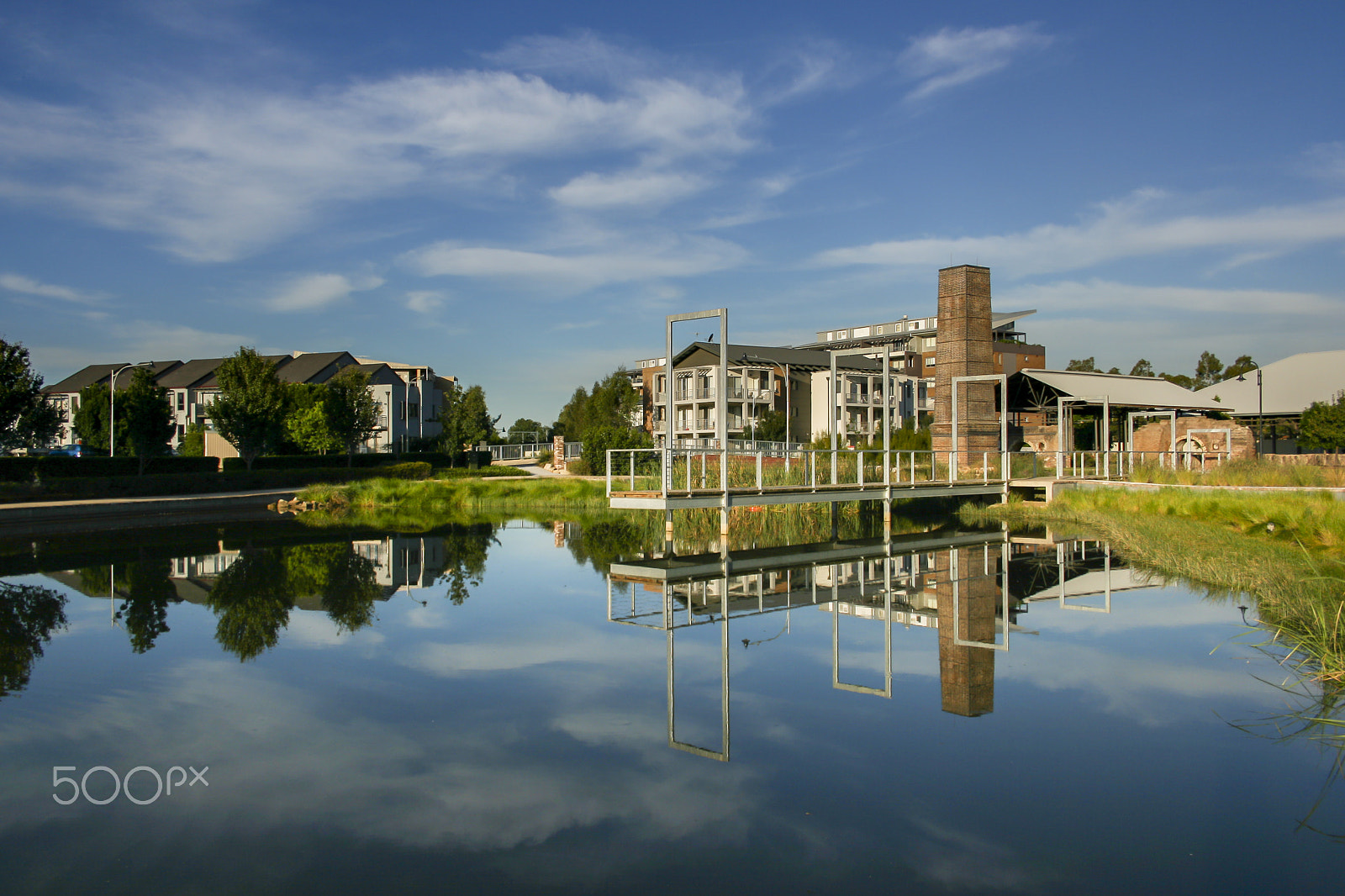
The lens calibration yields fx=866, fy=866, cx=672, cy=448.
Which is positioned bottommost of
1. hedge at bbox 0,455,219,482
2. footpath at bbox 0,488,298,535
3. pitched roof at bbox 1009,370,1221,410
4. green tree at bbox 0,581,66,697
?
green tree at bbox 0,581,66,697

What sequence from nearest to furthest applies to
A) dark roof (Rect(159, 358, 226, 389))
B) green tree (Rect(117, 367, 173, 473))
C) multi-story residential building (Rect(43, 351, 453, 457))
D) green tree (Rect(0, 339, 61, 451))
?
green tree (Rect(0, 339, 61, 451)) < green tree (Rect(117, 367, 173, 473)) < multi-story residential building (Rect(43, 351, 453, 457)) < dark roof (Rect(159, 358, 226, 389))

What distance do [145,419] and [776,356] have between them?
121 ft

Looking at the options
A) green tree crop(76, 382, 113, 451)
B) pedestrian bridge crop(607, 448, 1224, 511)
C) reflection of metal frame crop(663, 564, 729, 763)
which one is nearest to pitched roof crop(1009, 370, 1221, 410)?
pedestrian bridge crop(607, 448, 1224, 511)

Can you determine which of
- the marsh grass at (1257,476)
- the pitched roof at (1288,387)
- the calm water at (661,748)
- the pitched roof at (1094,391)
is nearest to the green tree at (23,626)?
the calm water at (661,748)

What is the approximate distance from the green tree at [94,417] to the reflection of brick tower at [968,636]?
45629 millimetres

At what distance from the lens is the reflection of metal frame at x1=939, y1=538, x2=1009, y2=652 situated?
31.0 feet

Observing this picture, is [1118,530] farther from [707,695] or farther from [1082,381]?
[1082,381]

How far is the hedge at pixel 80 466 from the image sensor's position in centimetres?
3131

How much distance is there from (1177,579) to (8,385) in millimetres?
34400

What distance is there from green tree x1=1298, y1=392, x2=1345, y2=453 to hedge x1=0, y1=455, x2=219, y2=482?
50.7m

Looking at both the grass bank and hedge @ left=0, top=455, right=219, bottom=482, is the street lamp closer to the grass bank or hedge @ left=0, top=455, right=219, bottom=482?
the grass bank

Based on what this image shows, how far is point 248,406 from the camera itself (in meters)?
39.6

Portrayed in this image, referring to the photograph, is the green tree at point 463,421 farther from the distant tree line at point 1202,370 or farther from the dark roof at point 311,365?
the distant tree line at point 1202,370

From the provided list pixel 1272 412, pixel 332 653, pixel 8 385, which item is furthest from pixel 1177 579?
pixel 1272 412
